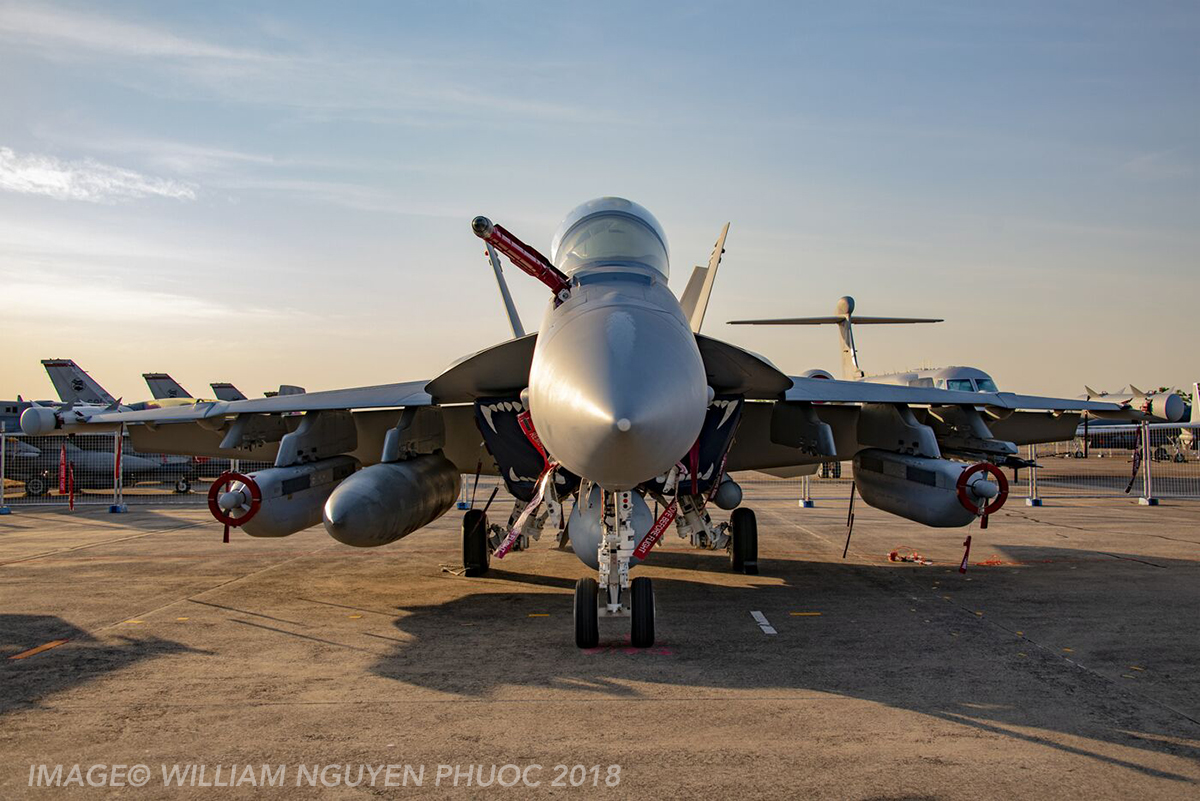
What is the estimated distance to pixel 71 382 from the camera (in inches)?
1396

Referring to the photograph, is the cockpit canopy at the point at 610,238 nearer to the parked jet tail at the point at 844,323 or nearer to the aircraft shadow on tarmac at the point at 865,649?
the aircraft shadow on tarmac at the point at 865,649

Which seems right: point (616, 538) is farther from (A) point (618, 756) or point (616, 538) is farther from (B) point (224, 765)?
(B) point (224, 765)

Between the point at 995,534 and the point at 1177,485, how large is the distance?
18.4 m

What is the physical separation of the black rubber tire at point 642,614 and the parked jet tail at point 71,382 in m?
35.6

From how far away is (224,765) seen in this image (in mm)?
4309

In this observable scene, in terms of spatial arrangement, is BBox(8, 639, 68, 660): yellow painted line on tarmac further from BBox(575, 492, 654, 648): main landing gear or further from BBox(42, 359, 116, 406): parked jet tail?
BBox(42, 359, 116, 406): parked jet tail

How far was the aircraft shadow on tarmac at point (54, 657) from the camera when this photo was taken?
18.6 ft

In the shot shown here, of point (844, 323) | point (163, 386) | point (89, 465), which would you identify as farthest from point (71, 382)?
point (844, 323)

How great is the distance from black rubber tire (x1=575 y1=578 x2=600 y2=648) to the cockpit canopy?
280 centimetres

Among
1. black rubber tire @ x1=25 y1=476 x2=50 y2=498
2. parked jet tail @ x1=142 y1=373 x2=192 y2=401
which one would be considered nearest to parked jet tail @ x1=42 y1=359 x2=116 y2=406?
parked jet tail @ x1=142 y1=373 x2=192 y2=401

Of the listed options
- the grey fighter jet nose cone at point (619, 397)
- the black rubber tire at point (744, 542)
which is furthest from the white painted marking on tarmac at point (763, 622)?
the grey fighter jet nose cone at point (619, 397)

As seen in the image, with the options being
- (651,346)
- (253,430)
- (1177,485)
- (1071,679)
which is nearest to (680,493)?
(651,346)

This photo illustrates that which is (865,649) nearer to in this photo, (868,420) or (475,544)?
(868,420)

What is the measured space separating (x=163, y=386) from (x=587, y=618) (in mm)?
37732
